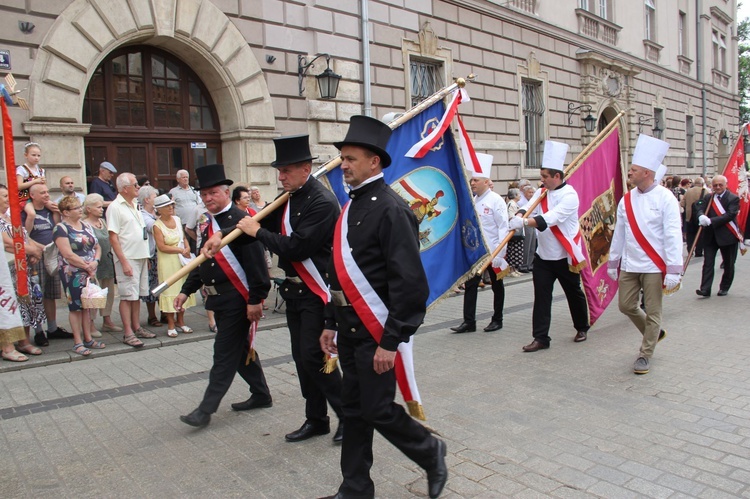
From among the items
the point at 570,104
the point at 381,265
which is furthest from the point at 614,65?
the point at 381,265

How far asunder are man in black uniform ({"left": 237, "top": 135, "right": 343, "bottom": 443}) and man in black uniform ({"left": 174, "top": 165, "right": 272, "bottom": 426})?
0.33m

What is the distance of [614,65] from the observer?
23.0 m

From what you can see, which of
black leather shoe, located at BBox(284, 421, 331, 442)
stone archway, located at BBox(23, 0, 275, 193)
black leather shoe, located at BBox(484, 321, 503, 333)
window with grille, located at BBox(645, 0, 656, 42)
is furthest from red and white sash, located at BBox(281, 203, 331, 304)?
window with grille, located at BBox(645, 0, 656, 42)

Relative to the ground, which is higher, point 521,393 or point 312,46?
point 312,46

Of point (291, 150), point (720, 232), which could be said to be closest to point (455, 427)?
point (291, 150)

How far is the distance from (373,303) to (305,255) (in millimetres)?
927

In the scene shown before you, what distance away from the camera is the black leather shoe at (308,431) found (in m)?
4.46

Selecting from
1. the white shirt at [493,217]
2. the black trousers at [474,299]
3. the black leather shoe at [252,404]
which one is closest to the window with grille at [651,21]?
the white shirt at [493,217]

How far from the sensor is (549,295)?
7.07m

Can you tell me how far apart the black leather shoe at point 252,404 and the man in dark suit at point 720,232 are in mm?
7738

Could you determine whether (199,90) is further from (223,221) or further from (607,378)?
(607,378)

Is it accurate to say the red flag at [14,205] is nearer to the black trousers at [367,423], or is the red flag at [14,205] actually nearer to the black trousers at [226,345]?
the black trousers at [226,345]

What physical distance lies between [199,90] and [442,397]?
8815 millimetres

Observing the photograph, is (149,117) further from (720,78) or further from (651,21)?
(720,78)
